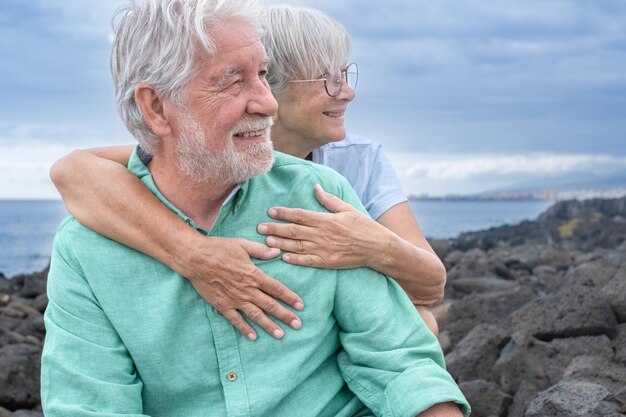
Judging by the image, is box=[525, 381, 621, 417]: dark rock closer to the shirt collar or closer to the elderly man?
the elderly man

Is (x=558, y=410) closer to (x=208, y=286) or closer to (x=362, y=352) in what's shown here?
(x=362, y=352)

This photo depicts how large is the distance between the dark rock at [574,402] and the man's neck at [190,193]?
71.1 inches

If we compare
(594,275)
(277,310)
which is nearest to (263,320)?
(277,310)

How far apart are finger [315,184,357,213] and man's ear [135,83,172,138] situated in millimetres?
445

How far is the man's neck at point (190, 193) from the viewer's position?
2746 mm

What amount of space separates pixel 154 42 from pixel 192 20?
13cm

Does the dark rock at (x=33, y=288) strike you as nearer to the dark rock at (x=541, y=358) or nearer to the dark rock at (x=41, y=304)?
the dark rock at (x=41, y=304)

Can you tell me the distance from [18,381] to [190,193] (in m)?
3.35

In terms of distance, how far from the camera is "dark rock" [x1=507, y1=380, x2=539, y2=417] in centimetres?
456

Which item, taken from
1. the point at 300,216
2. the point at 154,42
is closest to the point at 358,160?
the point at 300,216

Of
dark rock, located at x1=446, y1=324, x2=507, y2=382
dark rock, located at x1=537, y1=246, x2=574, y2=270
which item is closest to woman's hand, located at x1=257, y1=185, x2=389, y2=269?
dark rock, located at x1=446, y1=324, x2=507, y2=382

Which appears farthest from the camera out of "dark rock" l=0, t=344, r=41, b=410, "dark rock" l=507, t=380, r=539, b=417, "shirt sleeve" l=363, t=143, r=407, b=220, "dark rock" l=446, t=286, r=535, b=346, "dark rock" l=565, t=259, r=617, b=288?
"dark rock" l=565, t=259, r=617, b=288

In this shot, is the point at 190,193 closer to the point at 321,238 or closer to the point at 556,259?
the point at 321,238

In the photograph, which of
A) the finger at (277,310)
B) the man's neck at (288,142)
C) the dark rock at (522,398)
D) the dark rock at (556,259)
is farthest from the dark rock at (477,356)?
the dark rock at (556,259)
